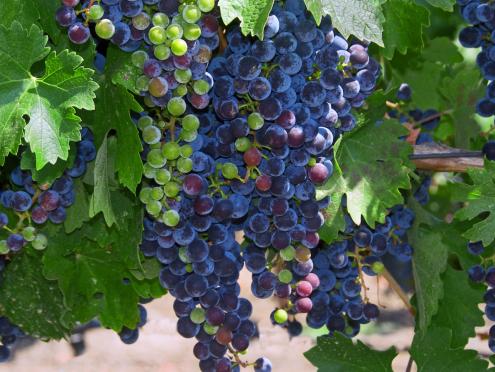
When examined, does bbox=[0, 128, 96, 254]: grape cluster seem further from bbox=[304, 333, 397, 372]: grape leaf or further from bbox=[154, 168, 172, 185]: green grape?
bbox=[304, 333, 397, 372]: grape leaf

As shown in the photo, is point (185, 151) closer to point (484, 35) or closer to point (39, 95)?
point (39, 95)

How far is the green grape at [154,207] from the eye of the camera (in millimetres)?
1407

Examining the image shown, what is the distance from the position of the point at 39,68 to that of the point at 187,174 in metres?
0.30

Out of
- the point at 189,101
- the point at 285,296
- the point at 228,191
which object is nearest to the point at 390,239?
the point at 285,296

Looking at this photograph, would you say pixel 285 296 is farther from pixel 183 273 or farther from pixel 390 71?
pixel 390 71

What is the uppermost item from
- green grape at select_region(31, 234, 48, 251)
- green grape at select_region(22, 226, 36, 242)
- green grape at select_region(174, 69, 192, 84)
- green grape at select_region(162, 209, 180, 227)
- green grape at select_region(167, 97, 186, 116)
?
green grape at select_region(174, 69, 192, 84)

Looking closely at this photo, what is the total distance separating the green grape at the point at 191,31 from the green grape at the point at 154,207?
10.6 inches

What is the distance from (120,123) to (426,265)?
68cm

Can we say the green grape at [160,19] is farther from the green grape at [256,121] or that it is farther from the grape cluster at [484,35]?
the grape cluster at [484,35]

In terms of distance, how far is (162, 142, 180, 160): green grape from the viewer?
53.8 inches

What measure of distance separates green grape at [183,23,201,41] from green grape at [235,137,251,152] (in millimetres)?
179

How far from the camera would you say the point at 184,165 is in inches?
54.1

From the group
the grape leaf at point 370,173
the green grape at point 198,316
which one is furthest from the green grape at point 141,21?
the green grape at point 198,316

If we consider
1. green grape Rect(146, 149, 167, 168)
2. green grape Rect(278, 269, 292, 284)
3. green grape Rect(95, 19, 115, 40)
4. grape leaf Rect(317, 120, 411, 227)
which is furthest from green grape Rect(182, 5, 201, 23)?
green grape Rect(278, 269, 292, 284)
